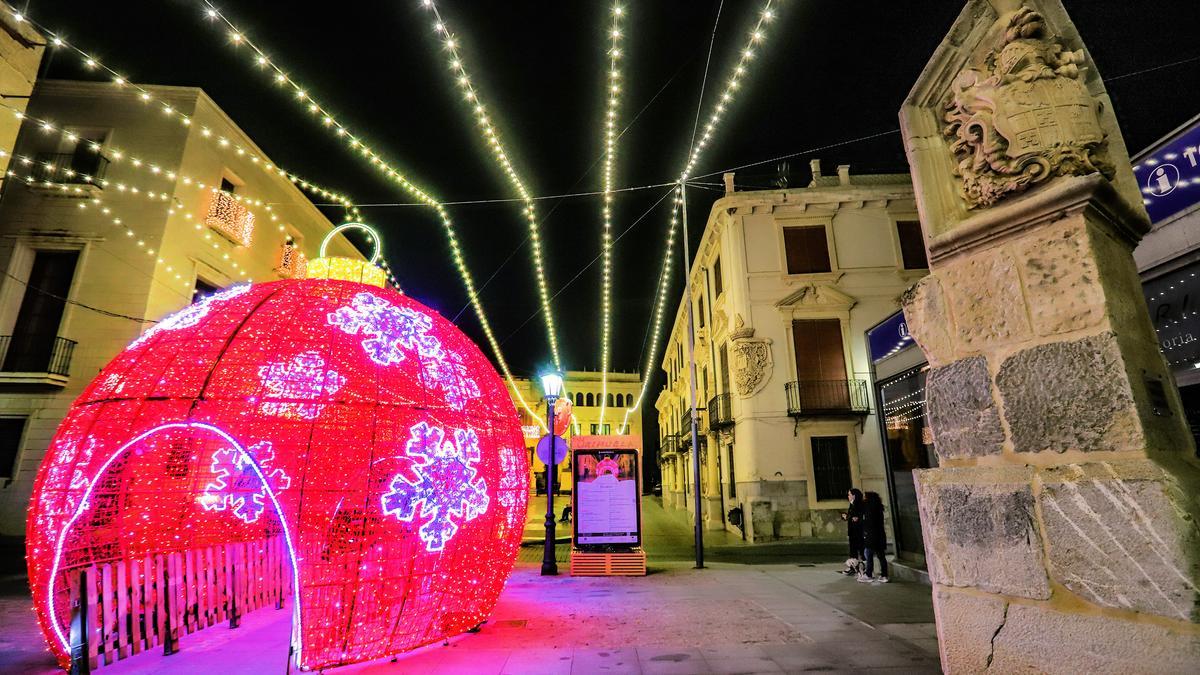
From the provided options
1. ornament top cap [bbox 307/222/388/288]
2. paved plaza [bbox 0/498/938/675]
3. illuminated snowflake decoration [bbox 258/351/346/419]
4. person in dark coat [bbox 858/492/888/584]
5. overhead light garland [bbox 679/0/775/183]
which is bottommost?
paved plaza [bbox 0/498/938/675]

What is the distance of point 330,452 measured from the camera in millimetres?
3928

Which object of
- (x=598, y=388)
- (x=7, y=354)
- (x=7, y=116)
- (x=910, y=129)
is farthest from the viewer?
(x=598, y=388)

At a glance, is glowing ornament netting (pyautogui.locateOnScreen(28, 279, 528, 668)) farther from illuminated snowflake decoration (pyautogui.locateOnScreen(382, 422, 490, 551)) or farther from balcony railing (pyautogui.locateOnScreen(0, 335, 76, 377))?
balcony railing (pyautogui.locateOnScreen(0, 335, 76, 377))

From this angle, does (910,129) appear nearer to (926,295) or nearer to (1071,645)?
(926,295)

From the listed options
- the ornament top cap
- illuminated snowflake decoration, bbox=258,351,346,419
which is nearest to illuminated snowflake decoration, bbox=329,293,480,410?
illuminated snowflake decoration, bbox=258,351,346,419

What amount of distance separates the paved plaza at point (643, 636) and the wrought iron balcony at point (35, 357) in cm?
664

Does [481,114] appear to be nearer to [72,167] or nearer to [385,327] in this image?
[385,327]

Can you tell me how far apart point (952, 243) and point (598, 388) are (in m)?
49.6

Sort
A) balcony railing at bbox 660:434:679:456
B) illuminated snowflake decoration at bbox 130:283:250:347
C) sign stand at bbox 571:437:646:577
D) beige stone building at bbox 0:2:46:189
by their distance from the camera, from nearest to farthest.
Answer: illuminated snowflake decoration at bbox 130:283:250:347, sign stand at bbox 571:437:646:577, beige stone building at bbox 0:2:46:189, balcony railing at bbox 660:434:679:456

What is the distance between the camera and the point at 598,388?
51.2 metres

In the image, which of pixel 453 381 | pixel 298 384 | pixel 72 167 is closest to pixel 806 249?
pixel 453 381

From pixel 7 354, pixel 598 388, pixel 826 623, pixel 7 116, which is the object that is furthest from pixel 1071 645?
pixel 598 388

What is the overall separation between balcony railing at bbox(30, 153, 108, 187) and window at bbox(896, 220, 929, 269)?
22.7 metres

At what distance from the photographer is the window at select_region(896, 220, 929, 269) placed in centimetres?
1595
